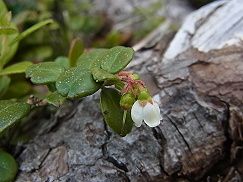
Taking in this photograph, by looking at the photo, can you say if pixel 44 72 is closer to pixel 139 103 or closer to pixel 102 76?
pixel 102 76

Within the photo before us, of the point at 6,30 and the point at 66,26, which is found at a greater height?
the point at 6,30

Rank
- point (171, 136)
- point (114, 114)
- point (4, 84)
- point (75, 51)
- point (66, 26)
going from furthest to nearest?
point (66, 26) → point (75, 51) → point (4, 84) → point (171, 136) → point (114, 114)

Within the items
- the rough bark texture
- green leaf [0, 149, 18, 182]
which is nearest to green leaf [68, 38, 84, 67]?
the rough bark texture

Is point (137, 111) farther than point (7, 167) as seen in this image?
No

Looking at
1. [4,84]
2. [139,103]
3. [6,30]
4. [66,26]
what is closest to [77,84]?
[139,103]

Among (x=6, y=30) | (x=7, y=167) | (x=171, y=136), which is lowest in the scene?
(x=171, y=136)

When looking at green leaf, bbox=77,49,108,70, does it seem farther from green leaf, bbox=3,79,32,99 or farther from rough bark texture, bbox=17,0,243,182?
green leaf, bbox=3,79,32,99

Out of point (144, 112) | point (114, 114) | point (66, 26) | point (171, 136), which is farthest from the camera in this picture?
point (66, 26)
